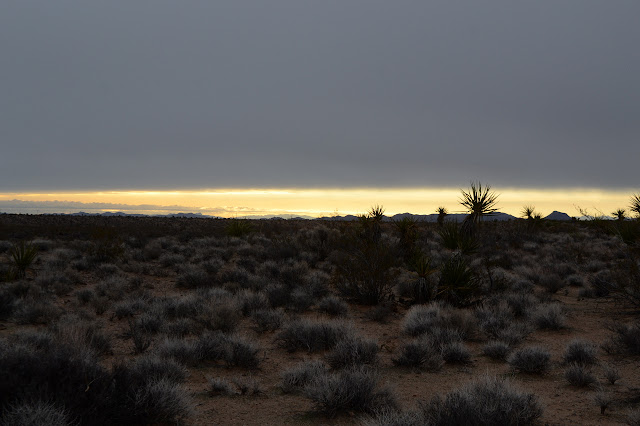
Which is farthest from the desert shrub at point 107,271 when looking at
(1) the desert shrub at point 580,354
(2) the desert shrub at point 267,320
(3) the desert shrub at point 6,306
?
(1) the desert shrub at point 580,354

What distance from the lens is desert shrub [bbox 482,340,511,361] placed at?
7.47 meters

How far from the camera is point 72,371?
4.05 m

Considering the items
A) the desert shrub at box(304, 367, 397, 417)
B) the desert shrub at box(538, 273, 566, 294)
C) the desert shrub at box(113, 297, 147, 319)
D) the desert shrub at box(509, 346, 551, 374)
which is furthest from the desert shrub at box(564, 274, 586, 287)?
the desert shrub at box(113, 297, 147, 319)

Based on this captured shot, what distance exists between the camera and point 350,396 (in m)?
5.14

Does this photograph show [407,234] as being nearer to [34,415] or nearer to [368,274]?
[368,274]

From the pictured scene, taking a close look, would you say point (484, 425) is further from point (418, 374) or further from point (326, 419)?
point (418, 374)

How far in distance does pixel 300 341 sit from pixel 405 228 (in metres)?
11.4

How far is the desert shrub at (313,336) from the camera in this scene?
788cm

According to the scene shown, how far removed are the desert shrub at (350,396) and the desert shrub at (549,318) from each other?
19.6 ft

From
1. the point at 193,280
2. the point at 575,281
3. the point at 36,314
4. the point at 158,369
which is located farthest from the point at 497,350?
the point at 193,280

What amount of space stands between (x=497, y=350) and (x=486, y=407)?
380cm

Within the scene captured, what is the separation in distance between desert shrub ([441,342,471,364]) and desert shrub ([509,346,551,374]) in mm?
712

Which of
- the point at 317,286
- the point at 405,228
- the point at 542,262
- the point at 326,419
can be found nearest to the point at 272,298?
the point at 317,286

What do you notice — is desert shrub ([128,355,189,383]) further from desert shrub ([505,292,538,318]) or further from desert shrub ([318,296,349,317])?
Answer: desert shrub ([505,292,538,318])
